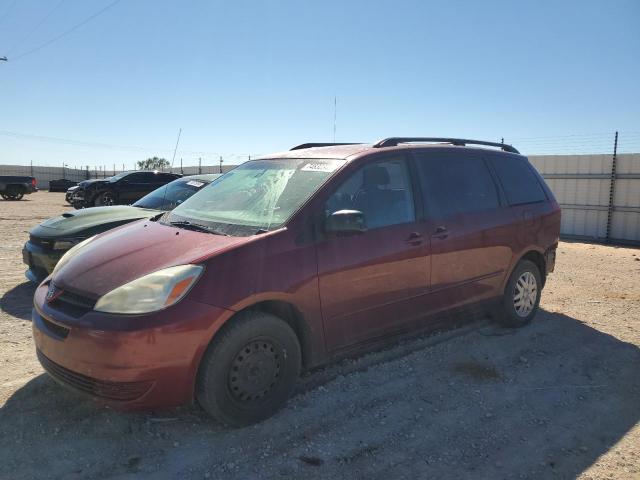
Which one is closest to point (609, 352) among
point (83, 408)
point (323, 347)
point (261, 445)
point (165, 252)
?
point (323, 347)

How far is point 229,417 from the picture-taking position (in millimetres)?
2908

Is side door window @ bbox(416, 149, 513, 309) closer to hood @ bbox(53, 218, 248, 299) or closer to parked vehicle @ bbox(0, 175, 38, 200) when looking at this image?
hood @ bbox(53, 218, 248, 299)

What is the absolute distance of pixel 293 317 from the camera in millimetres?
3178

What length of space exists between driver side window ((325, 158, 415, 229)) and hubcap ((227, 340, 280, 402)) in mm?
1025

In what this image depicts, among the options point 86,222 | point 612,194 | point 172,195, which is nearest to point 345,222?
point 86,222

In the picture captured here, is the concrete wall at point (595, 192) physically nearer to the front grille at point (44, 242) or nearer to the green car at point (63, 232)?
the green car at point (63, 232)

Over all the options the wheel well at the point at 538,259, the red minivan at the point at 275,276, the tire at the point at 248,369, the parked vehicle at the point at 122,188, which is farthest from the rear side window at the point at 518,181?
the parked vehicle at the point at 122,188

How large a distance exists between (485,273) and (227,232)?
253 cm

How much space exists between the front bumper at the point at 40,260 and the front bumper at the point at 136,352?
2.68m

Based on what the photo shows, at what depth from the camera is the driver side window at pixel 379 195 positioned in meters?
3.52

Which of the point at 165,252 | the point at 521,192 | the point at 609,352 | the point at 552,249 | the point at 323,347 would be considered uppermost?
the point at 521,192

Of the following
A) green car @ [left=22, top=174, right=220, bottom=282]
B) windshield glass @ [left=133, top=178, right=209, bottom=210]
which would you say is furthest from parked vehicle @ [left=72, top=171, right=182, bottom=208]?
green car @ [left=22, top=174, right=220, bottom=282]

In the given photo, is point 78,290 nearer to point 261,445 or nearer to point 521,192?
point 261,445

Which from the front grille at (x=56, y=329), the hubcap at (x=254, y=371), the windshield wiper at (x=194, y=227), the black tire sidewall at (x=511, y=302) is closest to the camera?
the front grille at (x=56, y=329)
